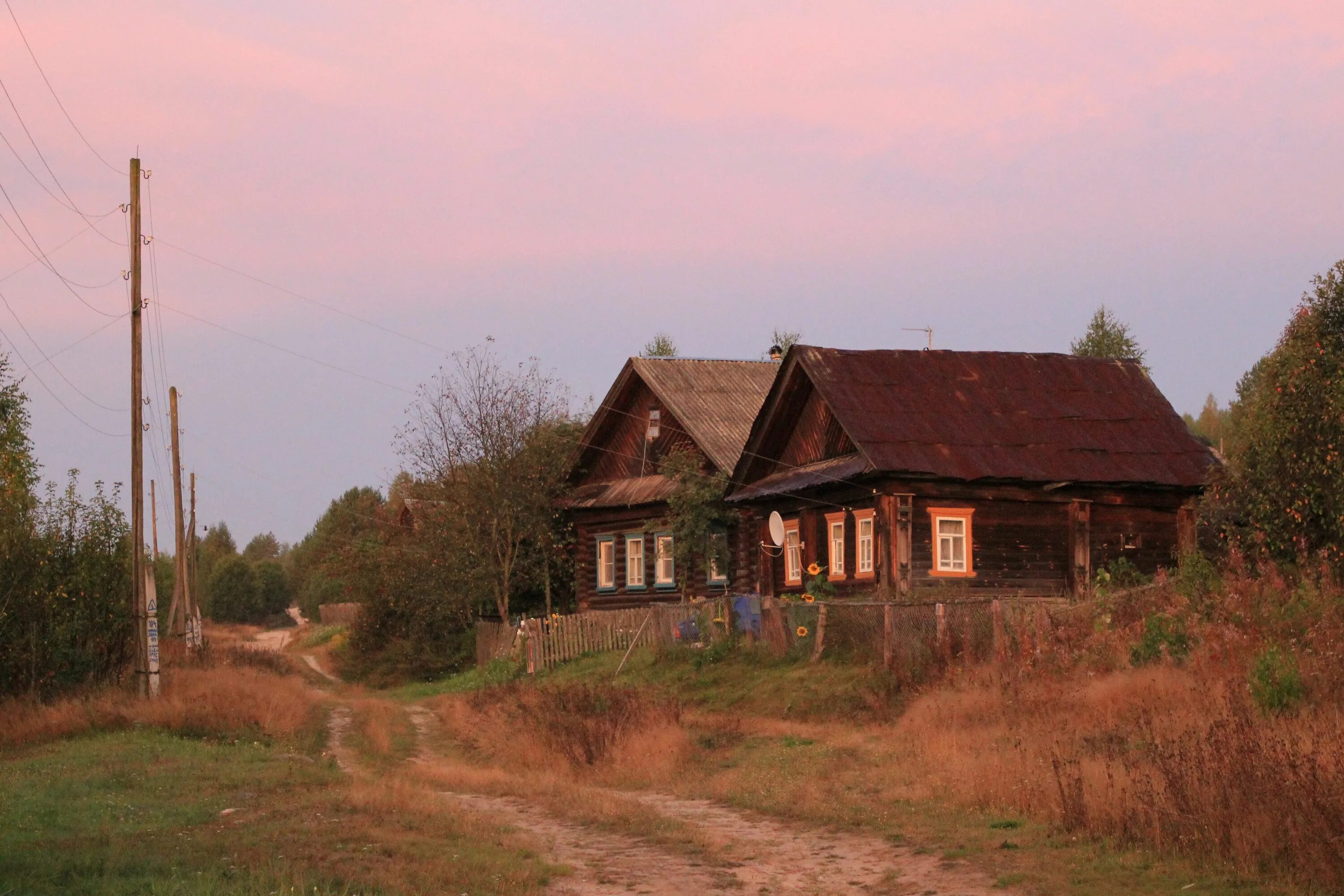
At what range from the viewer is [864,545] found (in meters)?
30.5

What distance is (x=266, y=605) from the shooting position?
4033 inches

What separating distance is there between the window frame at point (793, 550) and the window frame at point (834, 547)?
124 centimetres

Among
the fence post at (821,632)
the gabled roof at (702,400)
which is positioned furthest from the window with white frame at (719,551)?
the fence post at (821,632)

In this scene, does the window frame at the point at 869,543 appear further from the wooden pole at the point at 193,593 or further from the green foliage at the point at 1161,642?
the wooden pole at the point at 193,593

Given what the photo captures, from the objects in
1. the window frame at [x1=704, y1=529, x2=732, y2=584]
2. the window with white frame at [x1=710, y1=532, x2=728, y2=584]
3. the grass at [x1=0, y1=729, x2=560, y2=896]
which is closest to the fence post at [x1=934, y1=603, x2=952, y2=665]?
the grass at [x1=0, y1=729, x2=560, y2=896]

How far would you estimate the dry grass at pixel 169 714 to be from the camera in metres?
22.0

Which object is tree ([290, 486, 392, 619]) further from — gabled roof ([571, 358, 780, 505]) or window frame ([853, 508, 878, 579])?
window frame ([853, 508, 878, 579])

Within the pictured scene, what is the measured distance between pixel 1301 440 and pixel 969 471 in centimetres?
682

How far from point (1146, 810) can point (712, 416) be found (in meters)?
28.3

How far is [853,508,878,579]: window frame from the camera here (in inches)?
1162

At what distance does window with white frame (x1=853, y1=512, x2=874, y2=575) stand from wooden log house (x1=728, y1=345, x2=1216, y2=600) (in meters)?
0.04

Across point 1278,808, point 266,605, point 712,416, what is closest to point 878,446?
point 712,416

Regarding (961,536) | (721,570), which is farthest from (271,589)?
(961,536)

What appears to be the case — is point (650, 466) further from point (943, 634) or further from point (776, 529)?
point (943, 634)
